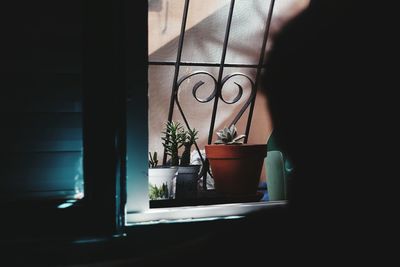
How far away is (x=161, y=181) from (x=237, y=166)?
1.16ft

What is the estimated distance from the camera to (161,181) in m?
1.88

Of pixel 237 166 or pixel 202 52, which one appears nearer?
pixel 237 166

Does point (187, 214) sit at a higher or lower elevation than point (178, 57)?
lower

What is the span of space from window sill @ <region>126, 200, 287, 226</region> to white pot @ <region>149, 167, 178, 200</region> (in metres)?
0.41

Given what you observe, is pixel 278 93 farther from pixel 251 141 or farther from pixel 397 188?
pixel 251 141

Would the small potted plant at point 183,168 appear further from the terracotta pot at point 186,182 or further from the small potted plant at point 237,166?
the small potted plant at point 237,166

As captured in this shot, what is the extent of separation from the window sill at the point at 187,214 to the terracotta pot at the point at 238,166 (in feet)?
1.31

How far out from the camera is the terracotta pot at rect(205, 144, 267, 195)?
6.39ft

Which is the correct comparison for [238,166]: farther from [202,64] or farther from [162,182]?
[202,64]

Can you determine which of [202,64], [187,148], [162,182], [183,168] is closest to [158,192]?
[162,182]

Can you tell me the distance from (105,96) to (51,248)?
1.51 ft

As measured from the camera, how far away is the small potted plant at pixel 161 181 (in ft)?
6.01

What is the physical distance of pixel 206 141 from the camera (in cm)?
277

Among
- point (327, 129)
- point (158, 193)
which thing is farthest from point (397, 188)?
point (158, 193)
